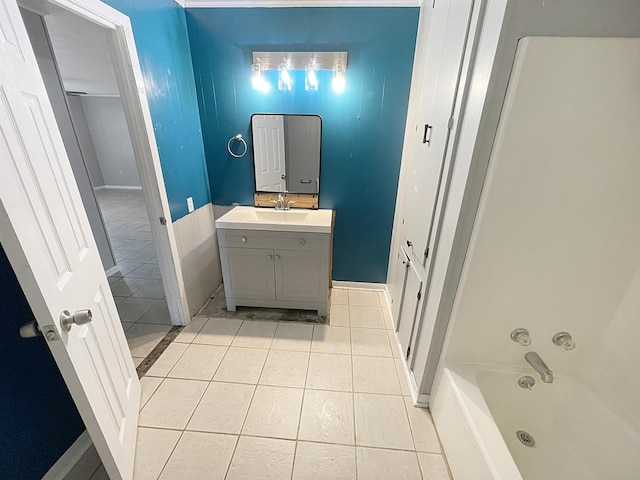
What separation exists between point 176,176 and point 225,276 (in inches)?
35.0

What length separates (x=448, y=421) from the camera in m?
1.28

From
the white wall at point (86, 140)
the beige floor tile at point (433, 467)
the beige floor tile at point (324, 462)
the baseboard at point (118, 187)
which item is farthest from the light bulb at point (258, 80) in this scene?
the baseboard at point (118, 187)

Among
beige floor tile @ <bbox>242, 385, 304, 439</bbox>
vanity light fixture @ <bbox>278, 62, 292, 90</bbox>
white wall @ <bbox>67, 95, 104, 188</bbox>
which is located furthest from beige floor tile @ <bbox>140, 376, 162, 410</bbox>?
white wall @ <bbox>67, 95, 104, 188</bbox>

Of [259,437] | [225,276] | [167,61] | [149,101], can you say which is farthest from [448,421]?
[167,61]

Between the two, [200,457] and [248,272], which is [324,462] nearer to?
[200,457]

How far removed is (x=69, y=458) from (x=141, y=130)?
5.75 feet

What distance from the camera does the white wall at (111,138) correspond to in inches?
271

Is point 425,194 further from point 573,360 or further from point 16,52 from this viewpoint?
point 16,52

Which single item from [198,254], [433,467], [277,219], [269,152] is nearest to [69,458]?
[198,254]

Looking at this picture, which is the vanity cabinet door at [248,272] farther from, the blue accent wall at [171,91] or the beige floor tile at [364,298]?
the beige floor tile at [364,298]

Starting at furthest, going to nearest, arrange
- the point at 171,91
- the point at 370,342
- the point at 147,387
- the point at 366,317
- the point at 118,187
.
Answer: the point at 118,187 < the point at 366,317 < the point at 370,342 < the point at 171,91 < the point at 147,387

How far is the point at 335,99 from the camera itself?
2.18 meters

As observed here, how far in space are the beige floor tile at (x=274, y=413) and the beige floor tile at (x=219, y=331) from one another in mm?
559

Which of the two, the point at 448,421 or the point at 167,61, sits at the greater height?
the point at 167,61
